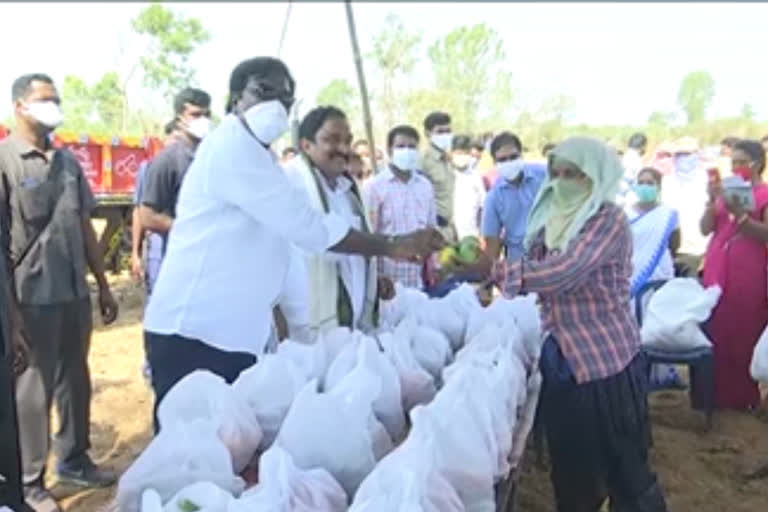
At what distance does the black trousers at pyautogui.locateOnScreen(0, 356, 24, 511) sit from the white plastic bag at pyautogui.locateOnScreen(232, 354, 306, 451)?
1.02 metres

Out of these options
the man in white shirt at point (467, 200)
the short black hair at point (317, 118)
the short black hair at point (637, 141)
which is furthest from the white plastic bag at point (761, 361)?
the short black hair at point (637, 141)

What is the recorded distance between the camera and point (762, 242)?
466cm

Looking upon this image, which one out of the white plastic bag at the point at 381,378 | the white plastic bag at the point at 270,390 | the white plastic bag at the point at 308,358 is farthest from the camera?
the white plastic bag at the point at 308,358

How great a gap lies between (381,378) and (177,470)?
0.65m

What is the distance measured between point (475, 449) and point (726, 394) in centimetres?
388

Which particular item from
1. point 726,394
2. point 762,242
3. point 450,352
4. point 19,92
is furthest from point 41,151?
point 726,394

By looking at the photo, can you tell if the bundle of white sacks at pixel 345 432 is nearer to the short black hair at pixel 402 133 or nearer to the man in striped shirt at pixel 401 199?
the man in striped shirt at pixel 401 199

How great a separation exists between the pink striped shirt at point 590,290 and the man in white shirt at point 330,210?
2.16ft

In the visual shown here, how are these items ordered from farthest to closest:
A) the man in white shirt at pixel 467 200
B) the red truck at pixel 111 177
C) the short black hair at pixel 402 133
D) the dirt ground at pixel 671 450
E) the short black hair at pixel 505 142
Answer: the red truck at pixel 111 177, the man in white shirt at pixel 467 200, the short black hair at pixel 402 133, the short black hair at pixel 505 142, the dirt ground at pixel 671 450

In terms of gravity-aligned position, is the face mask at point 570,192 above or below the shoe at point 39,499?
above

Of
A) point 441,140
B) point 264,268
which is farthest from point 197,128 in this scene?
point 441,140

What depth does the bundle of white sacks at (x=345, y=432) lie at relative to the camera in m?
1.45

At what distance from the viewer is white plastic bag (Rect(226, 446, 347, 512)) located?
54.4 inches

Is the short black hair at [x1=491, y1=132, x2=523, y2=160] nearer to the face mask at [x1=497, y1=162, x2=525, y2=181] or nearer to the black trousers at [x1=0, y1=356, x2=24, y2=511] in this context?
the face mask at [x1=497, y1=162, x2=525, y2=181]
